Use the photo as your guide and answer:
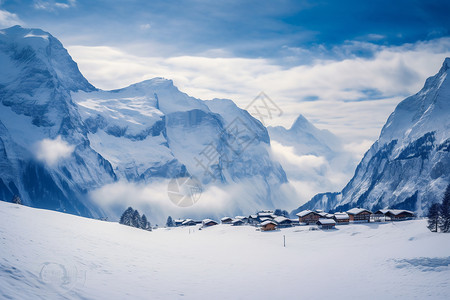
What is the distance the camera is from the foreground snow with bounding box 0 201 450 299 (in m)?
23.6

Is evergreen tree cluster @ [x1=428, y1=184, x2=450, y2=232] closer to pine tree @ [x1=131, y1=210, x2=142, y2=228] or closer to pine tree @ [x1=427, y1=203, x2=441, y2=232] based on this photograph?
pine tree @ [x1=427, y1=203, x2=441, y2=232]

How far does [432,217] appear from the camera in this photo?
A: 67.5 m

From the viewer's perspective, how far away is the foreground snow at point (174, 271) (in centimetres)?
2359

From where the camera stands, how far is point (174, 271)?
3572 cm

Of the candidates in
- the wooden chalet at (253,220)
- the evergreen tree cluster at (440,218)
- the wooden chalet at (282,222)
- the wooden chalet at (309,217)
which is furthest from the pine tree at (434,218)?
the wooden chalet at (253,220)

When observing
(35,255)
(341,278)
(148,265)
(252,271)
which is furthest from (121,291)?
(341,278)

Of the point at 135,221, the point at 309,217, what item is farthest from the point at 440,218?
the point at 135,221

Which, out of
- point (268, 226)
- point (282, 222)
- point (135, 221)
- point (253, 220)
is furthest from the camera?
point (253, 220)

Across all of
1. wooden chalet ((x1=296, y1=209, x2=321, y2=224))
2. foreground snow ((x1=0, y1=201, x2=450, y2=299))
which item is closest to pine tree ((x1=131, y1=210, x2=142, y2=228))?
wooden chalet ((x1=296, y1=209, x2=321, y2=224))

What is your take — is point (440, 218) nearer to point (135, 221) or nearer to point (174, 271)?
point (174, 271)

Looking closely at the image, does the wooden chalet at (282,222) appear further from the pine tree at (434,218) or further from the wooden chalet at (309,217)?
the pine tree at (434,218)

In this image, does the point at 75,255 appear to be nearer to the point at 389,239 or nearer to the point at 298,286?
the point at 298,286

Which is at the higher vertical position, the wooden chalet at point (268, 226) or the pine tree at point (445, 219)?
the pine tree at point (445, 219)

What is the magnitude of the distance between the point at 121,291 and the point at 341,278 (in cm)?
2768
